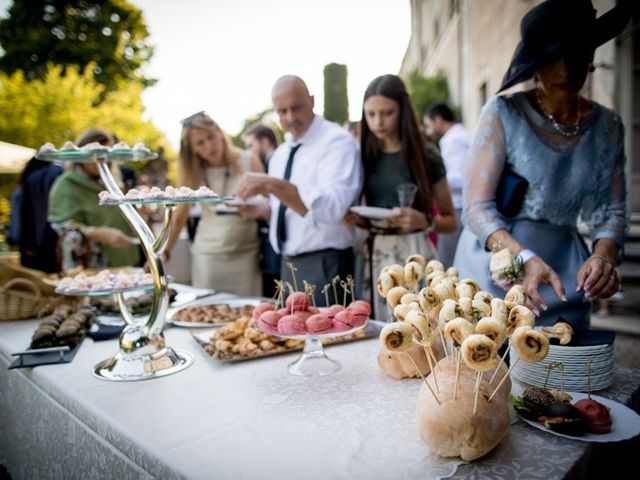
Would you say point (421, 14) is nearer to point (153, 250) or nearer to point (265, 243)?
point (265, 243)

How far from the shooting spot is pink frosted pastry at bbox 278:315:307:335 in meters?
1.29

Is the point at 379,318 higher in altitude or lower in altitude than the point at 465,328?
lower

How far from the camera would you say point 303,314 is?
1.38m

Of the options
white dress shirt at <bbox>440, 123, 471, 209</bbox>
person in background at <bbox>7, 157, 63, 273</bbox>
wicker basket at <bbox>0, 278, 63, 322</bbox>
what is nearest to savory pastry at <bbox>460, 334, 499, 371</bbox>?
wicker basket at <bbox>0, 278, 63, 322</bbox>

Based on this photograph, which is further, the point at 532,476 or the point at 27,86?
the point at 27,86

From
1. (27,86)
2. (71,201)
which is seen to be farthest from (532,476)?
(27,86)

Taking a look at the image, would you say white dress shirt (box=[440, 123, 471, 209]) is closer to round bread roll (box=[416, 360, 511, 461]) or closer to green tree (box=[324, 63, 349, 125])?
green tree (box=[324, 63, 349, 125])

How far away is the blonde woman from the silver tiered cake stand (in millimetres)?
1389

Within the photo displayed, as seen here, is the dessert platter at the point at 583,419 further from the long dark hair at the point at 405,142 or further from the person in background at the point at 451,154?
the person in background at the point at 451,154

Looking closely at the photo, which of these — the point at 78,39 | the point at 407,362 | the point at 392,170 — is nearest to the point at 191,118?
the point at 392,170

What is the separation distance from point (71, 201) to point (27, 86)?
33.9 feet

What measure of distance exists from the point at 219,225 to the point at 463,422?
2.46 metres

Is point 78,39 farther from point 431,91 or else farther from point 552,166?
point 552,166

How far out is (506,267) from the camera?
1357 mm
